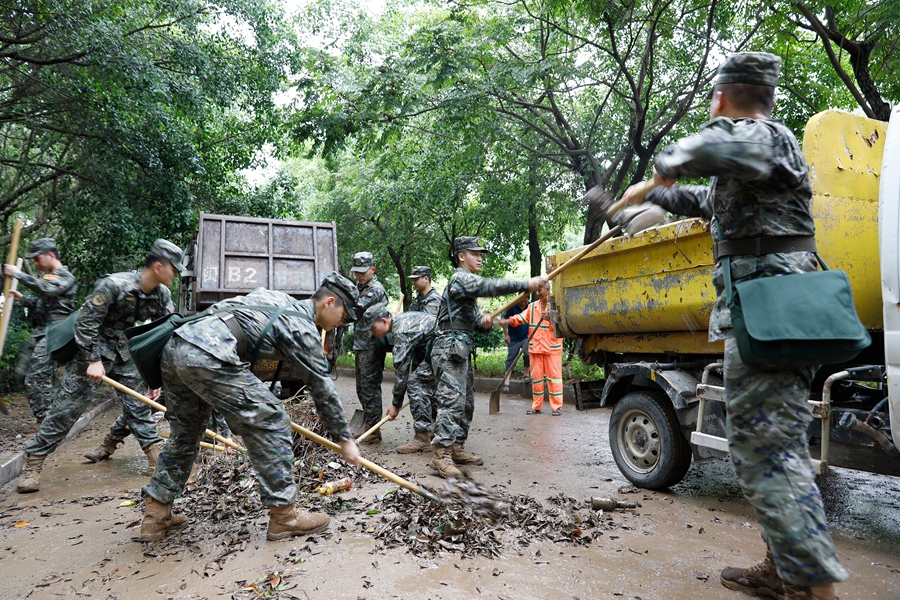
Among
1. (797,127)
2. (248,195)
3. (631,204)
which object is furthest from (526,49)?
(631,204)

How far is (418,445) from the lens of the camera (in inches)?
252

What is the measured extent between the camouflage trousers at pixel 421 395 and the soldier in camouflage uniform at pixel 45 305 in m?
3.44

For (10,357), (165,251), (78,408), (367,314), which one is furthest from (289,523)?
(10,357)

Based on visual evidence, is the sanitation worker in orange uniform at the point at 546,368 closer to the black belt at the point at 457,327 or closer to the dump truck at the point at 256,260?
the dump truck at the point at 256,260

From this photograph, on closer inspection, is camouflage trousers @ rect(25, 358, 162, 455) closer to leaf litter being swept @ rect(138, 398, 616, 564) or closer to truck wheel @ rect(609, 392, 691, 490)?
leaf litter being swept @ rect(138, 398, 616, 564)

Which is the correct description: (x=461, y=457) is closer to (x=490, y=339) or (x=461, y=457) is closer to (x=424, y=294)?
(x=424, y=294)

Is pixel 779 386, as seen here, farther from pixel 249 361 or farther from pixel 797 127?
pixel 797 127

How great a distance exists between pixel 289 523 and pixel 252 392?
A: 77cm

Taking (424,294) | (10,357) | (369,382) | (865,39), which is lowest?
(369,382)

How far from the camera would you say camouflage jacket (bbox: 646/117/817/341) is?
2.27 metres

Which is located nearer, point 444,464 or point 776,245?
point 776,245

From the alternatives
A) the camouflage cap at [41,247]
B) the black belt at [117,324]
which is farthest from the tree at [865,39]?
the camouflage cap at [41,247]

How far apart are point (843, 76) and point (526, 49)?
5.83 m

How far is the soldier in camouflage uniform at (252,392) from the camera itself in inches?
130
